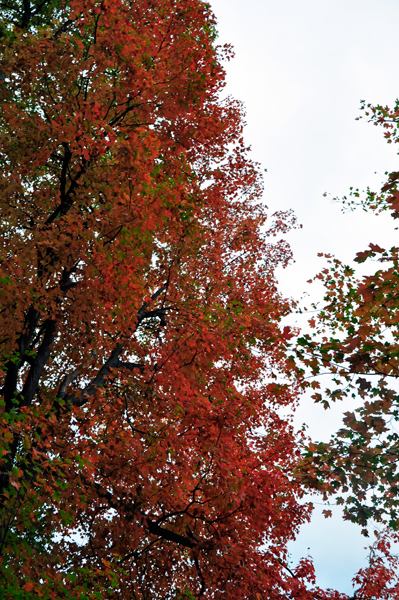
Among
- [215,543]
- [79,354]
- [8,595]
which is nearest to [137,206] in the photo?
[79,354]

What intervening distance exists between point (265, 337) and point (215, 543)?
620cm

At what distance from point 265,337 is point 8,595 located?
9.47m

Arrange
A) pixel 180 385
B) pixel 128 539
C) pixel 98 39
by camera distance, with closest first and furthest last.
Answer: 1. pixel 98 39
2. pixel 128 539
3. pixel 180 385

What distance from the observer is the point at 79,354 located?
Result: 8680 mm

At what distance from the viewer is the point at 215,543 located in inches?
313

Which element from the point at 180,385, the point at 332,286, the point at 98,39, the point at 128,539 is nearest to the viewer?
the point at 98,39

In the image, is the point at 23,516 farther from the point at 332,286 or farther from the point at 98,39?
the point at 332,286

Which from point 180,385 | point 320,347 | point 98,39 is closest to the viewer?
point 320,347

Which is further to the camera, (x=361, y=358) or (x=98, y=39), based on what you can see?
(x=98, y=39)

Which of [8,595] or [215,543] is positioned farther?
[215,543]

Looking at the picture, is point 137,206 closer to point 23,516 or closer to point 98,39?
point 98,39

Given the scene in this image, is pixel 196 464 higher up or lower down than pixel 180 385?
lower down

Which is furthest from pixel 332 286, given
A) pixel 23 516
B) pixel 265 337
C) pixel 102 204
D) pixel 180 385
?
pixel 23 516

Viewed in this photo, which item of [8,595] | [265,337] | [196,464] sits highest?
[265,337]
